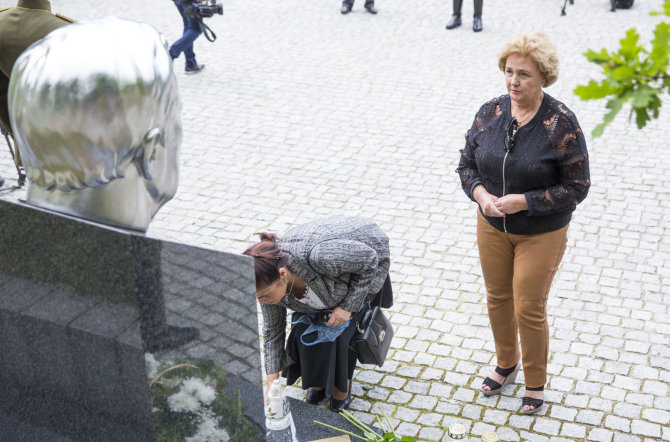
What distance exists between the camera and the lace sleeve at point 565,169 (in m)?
3.84

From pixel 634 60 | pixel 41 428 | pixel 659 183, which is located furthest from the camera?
pixel 659 183


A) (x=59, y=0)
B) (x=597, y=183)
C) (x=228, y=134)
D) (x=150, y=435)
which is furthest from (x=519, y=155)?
(x=59, y=0)

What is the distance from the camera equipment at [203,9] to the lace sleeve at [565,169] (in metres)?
7.10

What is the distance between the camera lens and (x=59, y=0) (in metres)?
14.2

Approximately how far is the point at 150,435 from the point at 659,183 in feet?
19.2

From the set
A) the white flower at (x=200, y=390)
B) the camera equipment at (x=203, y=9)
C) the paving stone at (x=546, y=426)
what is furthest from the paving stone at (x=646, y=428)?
the camera equipment at (x=203, y=9)

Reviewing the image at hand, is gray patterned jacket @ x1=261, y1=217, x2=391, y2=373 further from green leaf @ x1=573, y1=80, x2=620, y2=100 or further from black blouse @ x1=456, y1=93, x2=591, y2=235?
green leaf @ x1=573, y1=80, x2=620, y2=100

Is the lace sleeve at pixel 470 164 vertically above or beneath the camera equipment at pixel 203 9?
beneath

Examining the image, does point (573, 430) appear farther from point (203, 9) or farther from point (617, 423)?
point (203, 9)

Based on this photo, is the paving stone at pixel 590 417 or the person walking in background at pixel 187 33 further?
the person walking in background at pixel 187 33

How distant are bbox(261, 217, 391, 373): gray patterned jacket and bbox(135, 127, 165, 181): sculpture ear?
1747 mm

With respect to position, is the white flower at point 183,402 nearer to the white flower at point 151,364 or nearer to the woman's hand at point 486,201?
the white flower at point 151,364

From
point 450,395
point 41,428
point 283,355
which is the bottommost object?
point 450,395

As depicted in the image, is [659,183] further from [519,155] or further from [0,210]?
[0,210]
